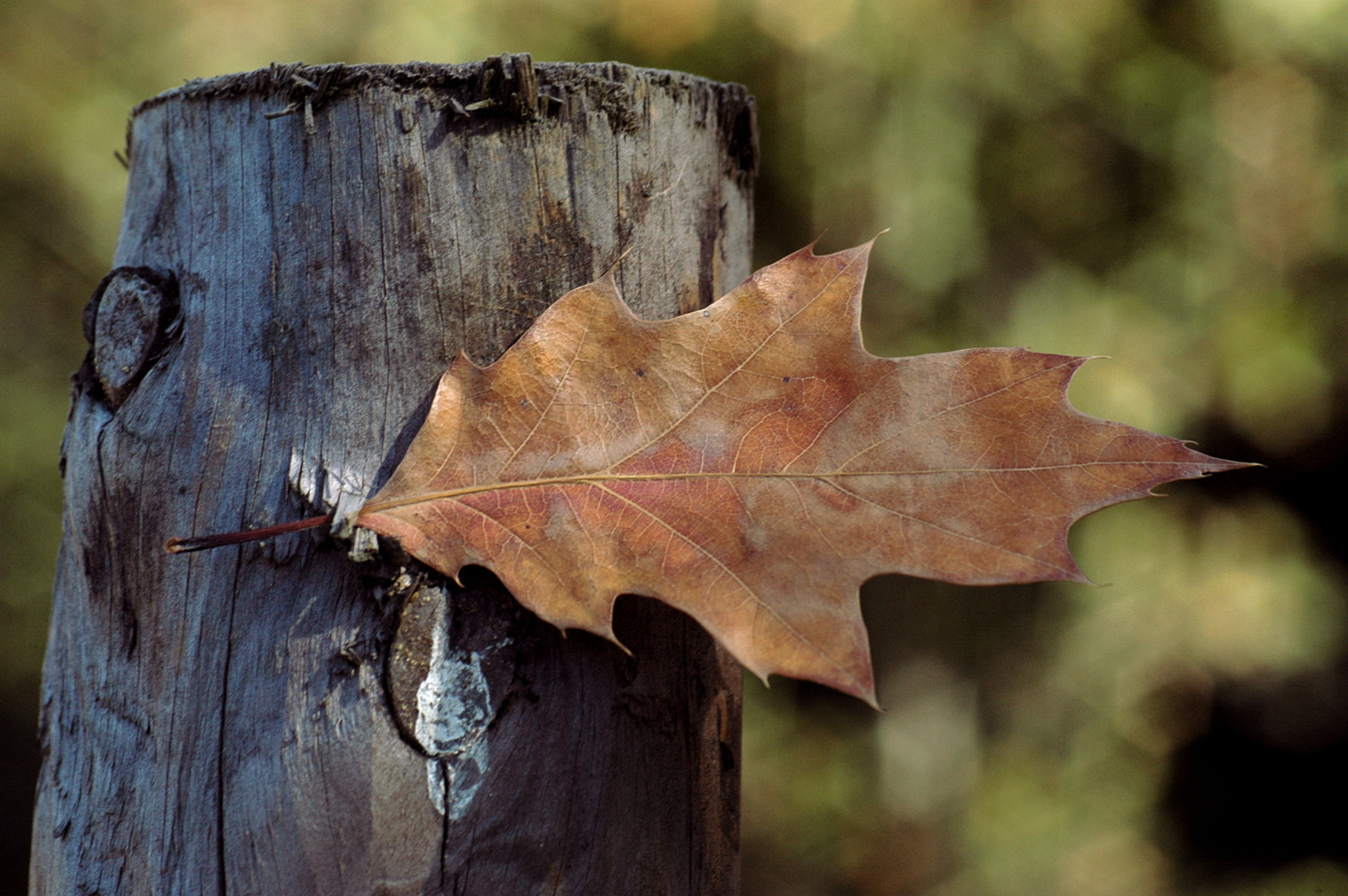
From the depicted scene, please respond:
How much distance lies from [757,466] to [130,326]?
→ 2.05 feet

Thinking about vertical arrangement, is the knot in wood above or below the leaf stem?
above

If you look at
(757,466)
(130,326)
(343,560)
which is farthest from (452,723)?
(130,326)

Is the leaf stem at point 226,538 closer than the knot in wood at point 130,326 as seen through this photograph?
Yes

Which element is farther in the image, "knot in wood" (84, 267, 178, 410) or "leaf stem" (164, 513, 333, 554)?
"knot in wood" (84, 267, 178, 410)

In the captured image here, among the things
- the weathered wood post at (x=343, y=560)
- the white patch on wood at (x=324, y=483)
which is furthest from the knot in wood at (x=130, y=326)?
the white patch on wood at (x=324, y=483)

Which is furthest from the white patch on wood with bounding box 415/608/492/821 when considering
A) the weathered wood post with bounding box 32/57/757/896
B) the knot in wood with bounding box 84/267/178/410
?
the knot in wood with bounding box 84/267/178/410

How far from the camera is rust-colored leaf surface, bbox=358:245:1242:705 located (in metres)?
0.70

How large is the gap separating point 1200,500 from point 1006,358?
1919mm

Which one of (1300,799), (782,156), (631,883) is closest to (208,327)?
(631,883)

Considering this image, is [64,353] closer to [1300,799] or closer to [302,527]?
[302,527]

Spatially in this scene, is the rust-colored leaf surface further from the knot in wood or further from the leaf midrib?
the knot in wood

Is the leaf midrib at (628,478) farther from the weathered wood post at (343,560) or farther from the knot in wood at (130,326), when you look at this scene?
the knot in wood at (130,326)

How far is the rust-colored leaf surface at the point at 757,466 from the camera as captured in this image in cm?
70

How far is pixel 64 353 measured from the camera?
2.51m
